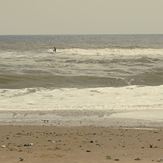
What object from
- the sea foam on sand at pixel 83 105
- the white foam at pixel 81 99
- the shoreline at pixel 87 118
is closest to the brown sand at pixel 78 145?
the shoreline at pixel 87 118

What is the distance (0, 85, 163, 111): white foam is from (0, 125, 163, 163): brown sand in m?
3.05

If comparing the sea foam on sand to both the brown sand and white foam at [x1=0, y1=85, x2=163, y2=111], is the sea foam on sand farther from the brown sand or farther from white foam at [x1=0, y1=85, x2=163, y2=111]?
the brown sand

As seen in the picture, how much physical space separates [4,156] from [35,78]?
14681mm

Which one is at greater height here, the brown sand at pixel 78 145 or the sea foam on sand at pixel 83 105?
the sea foam on sand at pixel 83 105

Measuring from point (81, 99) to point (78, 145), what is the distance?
625 cm

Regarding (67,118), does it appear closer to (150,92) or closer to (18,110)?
(18,110)

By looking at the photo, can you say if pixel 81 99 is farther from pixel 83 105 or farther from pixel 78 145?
pixel 78 145

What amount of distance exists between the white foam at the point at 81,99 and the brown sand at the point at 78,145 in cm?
305

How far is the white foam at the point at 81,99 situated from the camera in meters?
12.5

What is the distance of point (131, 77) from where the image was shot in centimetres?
2244

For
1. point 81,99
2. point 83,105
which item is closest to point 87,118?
point 83,105

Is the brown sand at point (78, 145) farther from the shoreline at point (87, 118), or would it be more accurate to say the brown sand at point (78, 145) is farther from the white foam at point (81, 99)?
the white foam at point (81, 99)

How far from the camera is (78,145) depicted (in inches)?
301

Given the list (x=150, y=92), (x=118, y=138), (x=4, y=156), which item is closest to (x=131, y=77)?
(x=150, y=92)
